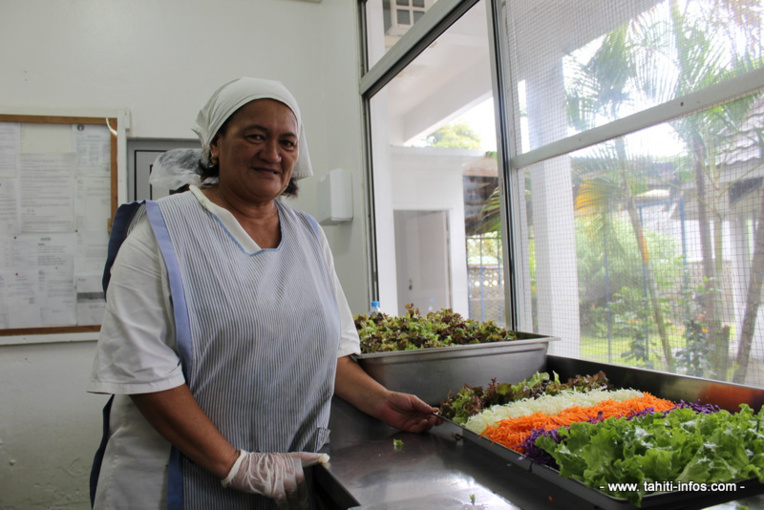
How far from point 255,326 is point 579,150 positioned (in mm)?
1131

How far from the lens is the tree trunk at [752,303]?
4.00ft

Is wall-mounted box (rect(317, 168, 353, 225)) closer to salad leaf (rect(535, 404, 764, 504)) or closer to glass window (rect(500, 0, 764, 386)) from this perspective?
glass window (rect(500, 0, 764, 386))

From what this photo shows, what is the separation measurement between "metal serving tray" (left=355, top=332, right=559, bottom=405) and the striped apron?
0.24 metres

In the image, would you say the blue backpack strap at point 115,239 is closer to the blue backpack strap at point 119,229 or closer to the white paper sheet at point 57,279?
the blue backpack strap at point 119,229

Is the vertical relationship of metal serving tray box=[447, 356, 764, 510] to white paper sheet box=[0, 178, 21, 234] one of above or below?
below

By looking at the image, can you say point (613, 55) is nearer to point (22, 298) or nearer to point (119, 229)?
point (119, 229)

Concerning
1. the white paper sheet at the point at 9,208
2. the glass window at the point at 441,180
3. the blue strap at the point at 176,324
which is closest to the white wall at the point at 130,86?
the glass window at the point at 441,180

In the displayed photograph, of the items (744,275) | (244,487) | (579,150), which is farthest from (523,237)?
(244,487)

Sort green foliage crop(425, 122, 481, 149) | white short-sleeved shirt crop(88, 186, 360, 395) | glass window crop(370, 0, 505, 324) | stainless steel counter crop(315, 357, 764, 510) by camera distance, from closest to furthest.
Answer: stainless steel counter crop(315, 357, 764, 510), white short-sleeved shirt crop(88, 186, 360, 395), glass window crop(370, 0, 505, 324), green foliage crop(425, 122, 481, 149)

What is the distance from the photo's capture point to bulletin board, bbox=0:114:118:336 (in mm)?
3152

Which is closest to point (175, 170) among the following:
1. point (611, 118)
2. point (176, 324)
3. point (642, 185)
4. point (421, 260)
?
point (421, 260)

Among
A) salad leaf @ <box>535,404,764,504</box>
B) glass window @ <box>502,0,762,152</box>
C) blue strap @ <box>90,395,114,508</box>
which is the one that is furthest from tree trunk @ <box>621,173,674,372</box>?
blue strap @ <box>90,395,114,508</box>

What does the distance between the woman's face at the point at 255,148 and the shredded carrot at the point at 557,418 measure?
81 centimetres

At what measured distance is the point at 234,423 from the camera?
1.29m
